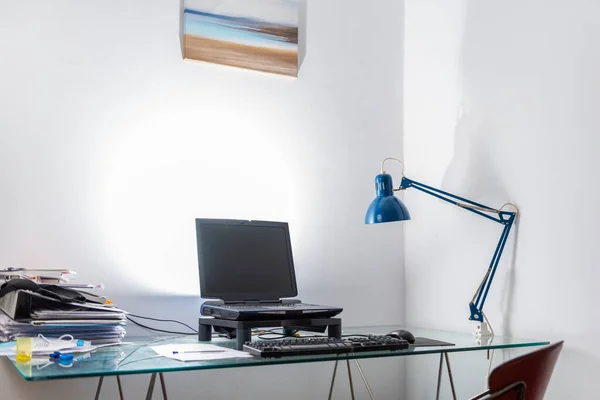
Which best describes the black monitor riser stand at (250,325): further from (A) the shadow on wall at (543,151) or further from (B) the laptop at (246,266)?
(A) the shadow on wall at (543,151)

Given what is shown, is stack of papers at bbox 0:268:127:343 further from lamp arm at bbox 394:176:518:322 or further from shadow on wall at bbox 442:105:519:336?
shadow on wall at bbox 442:105:519:336

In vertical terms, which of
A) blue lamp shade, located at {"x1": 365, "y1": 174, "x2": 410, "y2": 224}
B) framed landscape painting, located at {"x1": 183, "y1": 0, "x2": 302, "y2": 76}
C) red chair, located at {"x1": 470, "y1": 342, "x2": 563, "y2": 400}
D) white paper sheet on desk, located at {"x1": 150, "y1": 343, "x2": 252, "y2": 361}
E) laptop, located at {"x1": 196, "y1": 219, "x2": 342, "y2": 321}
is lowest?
white paper sheet on desk, located at {"x1": 150, "y1": 343, "x2": 252, "y2": 361}

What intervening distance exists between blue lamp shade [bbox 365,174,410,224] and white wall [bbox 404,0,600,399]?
1.35ft

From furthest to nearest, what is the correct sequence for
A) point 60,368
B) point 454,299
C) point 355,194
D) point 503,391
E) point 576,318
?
point 355,194
point 454,299
point 576,318
point 60,368
point 503,391

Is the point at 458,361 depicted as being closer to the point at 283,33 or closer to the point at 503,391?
the point at 503,391

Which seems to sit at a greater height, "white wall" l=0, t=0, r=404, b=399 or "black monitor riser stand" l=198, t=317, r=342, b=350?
"white wall" l=0, t=0, r=404, b=399

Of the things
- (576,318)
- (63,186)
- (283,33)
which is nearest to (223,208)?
(63,186)

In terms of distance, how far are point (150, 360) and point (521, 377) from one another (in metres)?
0.97

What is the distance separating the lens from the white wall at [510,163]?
2.20 meters

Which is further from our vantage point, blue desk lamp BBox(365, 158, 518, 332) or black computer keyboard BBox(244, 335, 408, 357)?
blue desk lamp BBox(365, 158, 518, 332)

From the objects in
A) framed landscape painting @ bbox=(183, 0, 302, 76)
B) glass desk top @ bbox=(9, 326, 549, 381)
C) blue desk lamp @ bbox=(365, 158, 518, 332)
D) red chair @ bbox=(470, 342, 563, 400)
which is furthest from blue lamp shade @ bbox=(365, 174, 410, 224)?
red chair @ bbox=(470, 342, 563, 400)

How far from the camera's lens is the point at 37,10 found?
2.39m

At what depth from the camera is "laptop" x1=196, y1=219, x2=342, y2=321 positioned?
92.3 inches

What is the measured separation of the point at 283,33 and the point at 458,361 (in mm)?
1666
